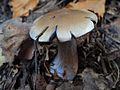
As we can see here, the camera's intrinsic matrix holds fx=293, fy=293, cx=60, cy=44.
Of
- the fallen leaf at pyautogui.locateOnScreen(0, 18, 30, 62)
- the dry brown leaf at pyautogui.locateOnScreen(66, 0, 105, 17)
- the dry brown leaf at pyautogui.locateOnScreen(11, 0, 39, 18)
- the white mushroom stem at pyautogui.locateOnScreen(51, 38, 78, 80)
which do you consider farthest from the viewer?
the dry brown leaf at pyautogui.locateOnScreen(11, 0, 39, 18)

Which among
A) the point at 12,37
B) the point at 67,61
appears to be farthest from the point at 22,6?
the point at 67,61

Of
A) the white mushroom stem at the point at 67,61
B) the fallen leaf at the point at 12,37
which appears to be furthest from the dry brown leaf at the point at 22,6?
the white mushroom stem at the point at 67,61

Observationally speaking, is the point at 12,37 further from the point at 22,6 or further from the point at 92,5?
the point at 92,5

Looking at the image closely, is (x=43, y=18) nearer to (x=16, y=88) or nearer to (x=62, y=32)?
(x=62, y=32)

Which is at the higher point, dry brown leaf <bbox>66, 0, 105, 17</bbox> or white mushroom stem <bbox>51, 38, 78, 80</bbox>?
dry brown leaf <bbox>66, 0, 105, 17</bbox>

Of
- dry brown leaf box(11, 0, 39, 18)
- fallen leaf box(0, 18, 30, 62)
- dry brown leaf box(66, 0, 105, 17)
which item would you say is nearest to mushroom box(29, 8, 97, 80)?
fallen leaf box(0, 18, 30, 62)

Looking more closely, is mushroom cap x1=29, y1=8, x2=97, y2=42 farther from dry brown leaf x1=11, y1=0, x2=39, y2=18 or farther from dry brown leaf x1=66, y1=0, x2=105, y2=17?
dry brown leaf x1=11, y1=0, x2=39, y2=18

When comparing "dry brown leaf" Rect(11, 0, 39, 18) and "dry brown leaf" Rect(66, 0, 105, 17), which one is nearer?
"dry brown leaf" Rect(66, 0, 105, 17)
